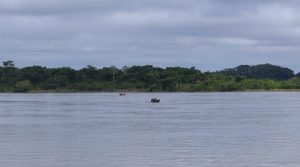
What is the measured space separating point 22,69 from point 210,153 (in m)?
142

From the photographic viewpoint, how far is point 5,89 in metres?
175

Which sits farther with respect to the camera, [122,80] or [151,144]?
[122,80]

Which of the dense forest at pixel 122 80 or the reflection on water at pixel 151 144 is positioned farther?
the dense forest at pixel 122 80

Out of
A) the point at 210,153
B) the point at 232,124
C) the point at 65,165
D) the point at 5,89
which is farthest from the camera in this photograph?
the point at 5,89

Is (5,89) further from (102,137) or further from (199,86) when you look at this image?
(102,137)

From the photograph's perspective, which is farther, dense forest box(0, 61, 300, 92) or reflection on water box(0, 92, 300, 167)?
dense forest box(0, 61, 300, 92)

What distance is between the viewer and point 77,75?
166 metres

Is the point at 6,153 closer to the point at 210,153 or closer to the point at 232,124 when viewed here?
the point at 210,153

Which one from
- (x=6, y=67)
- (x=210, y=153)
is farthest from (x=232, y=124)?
(x=6, y=67)

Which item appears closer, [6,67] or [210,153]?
[210,153]

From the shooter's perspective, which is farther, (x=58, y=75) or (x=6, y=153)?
(x=58, y=75)

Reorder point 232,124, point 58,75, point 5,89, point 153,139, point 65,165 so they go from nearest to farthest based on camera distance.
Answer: point 65,165 < point 153,139 < point 232,124 < point 58,75 < point 5,89

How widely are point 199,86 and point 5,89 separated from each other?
44.8 m

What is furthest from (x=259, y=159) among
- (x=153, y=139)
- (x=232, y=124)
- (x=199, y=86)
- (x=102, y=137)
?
(x=199, y=86)
